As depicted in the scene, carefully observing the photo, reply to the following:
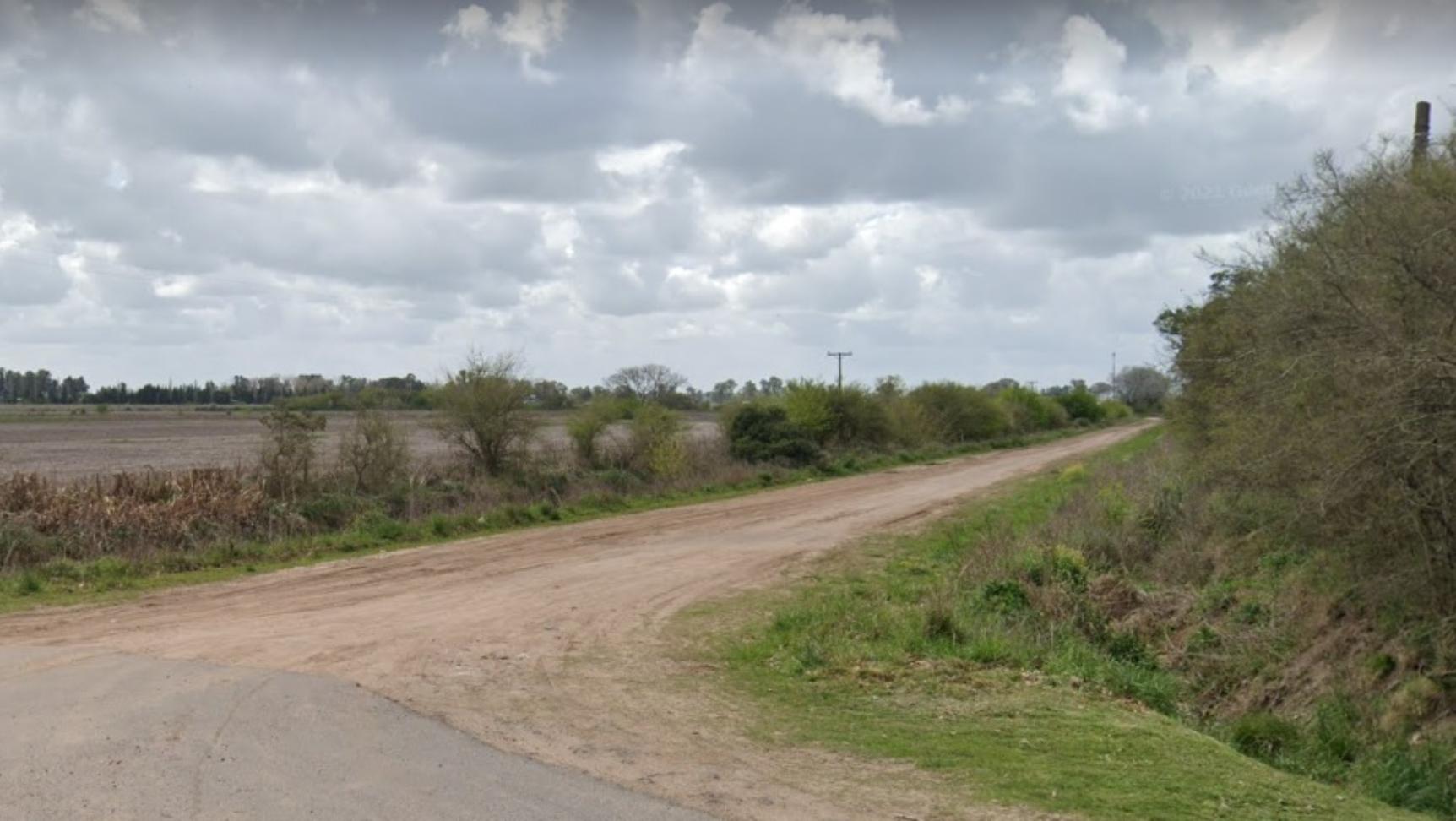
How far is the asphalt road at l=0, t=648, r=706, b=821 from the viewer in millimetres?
6793

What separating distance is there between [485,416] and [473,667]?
2338cm

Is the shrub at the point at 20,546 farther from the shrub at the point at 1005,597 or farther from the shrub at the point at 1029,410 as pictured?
the shrub at the point at 1029,410

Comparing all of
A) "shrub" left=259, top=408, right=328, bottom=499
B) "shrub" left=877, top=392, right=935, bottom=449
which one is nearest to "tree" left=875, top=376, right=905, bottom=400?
"shrub" left=877, top=392, right=935, bottom=449

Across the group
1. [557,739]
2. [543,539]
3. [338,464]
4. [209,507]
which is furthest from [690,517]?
[557,739]

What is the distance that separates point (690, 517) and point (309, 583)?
12.6 m

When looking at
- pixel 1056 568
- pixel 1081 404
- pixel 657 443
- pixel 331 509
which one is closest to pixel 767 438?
pixel 657 443

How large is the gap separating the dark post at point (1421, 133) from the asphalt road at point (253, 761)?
12183 millimetres

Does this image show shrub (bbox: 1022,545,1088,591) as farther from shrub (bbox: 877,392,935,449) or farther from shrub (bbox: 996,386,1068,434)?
shrub (bbox: 996,386,1068,434)

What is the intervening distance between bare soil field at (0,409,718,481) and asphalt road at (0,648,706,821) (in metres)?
18.7

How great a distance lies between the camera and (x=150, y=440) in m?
57.9

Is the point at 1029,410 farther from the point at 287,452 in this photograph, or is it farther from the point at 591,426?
the point at 287,452

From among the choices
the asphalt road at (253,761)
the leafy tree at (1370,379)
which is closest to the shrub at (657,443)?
the leafy tree at (1370,379)

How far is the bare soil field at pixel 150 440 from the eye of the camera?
3381 cm

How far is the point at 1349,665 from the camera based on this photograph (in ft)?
41.8
